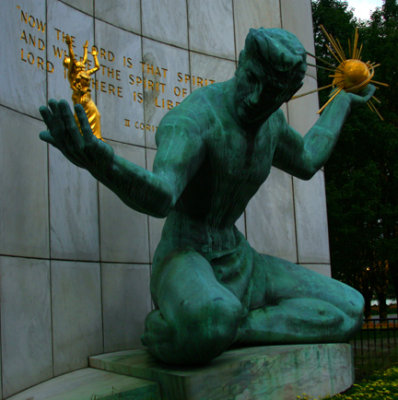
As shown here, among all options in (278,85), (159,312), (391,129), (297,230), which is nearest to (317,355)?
(159,312)

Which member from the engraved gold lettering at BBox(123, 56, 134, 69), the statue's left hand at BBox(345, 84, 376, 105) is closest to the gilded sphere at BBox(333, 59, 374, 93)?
the statue's left hand at BBox(345, 84, 376, 105)

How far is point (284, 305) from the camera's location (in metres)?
4.95

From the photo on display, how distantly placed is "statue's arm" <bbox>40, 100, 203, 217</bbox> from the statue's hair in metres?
0.72

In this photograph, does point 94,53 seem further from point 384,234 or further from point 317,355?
point 384,234

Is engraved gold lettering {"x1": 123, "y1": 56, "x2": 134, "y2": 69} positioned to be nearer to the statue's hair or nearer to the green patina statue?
the green patina statue

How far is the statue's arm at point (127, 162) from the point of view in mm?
3271

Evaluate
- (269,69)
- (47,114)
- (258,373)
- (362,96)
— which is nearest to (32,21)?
(269,69)

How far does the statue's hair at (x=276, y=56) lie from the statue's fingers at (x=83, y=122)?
1.47m

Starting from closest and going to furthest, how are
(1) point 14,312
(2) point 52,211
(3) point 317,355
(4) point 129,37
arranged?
(3) point 317,355, (1) point 14,312, (2) point 52,211, (4) point 129,37

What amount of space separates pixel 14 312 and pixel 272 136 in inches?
107

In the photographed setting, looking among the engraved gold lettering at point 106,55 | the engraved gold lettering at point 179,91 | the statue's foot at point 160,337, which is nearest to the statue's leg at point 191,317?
the statue's foot at point 160,337

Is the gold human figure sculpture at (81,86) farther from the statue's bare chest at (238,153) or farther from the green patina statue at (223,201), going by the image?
the statue's bare chest at (238,153)

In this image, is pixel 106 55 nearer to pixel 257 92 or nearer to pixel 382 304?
pixel 257 92

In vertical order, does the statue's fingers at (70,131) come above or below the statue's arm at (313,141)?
below
